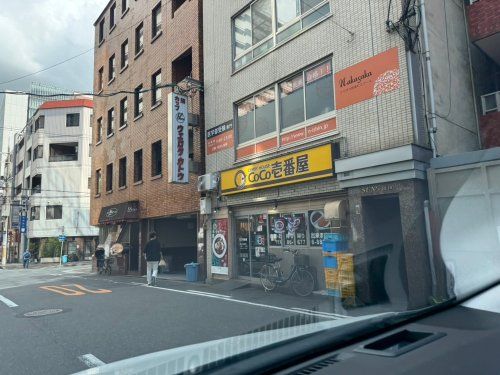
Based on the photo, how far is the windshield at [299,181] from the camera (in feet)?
19.8

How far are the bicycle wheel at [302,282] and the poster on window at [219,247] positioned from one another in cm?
320

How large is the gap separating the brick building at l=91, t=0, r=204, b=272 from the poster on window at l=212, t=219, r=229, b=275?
1.01m

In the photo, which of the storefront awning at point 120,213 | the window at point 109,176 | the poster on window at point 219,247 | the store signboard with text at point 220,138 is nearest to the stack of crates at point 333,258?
the poster on window at point 219,247

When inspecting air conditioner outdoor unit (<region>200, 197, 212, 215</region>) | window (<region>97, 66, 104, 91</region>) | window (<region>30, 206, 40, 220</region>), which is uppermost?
window (<region>97, 66, 104, 91</region>)

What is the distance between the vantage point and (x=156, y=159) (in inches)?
655

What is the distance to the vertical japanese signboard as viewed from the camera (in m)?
12.8

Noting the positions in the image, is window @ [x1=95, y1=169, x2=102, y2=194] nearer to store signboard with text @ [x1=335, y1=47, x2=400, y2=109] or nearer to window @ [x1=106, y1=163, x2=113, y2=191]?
window @ [x1=106, y1=163, x2=113, y2=191]

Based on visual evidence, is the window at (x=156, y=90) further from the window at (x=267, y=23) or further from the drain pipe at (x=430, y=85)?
the drain pipe at (x=430, y=85)

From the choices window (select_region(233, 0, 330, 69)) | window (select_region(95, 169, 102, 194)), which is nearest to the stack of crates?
window (select_region(233, 0, 330, 69))

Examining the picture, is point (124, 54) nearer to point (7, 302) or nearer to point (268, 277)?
point (7, 302)

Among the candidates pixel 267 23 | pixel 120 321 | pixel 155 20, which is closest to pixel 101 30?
pixel 155 20

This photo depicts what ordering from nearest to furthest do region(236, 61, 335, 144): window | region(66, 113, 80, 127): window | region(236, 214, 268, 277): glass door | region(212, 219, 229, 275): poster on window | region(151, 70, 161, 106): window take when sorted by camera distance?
region(236, 61, 335, 144): window → region(236, 214, 268, 277): glass door → region(212, 219, 229, 275): poster on window → region(151, 70, 161, 106): window → region(66, 113, 80, 127): window

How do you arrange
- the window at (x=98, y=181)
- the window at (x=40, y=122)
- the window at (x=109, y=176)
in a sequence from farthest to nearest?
the window at (x=40, y=122) → the window at (x=98, y=181) → the window at (x=109, y=176)

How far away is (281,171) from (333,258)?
8.98 feet
